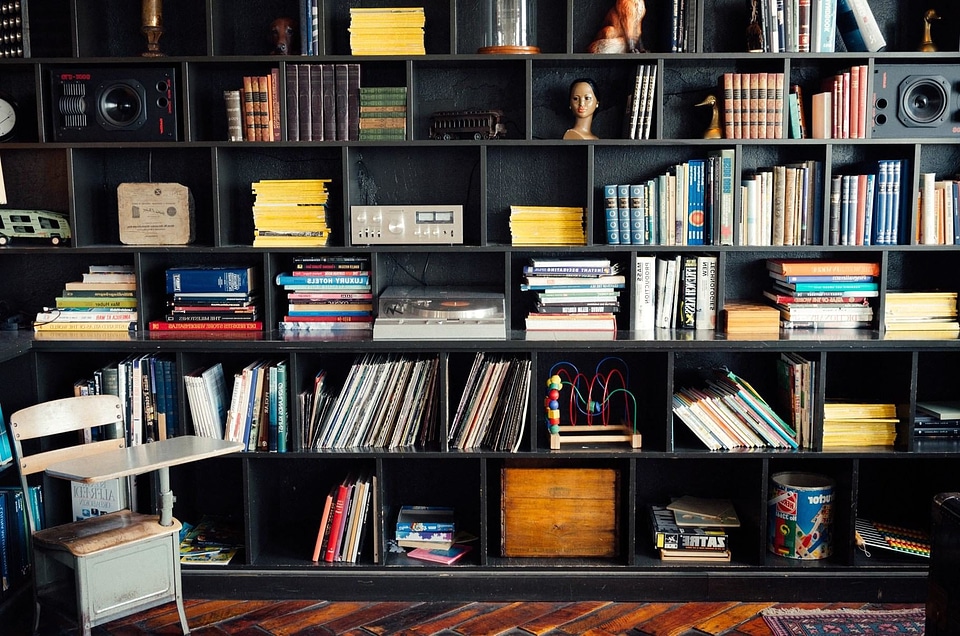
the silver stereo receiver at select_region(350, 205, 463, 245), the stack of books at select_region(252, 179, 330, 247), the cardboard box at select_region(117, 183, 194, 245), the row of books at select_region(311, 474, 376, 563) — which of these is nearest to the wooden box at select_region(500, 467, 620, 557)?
the row of books at select_region(311, 474, 376, 563)

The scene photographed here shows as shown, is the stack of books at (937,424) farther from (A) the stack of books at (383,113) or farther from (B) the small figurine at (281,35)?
(B) the small figurine at (281,35)

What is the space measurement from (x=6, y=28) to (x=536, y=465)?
243cm

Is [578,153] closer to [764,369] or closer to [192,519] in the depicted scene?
[764,369]

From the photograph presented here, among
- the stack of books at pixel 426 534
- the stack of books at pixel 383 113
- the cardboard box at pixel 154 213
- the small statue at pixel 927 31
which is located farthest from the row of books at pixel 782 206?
the cardboard box at pixel 154 213

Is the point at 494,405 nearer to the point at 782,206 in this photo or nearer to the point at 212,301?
the point at 212,301

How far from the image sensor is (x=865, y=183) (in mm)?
3422

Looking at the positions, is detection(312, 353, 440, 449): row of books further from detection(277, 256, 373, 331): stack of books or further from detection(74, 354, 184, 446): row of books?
detection(74, 354, 184, 446): row of books

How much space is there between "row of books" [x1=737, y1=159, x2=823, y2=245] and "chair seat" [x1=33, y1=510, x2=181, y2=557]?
2187 mm

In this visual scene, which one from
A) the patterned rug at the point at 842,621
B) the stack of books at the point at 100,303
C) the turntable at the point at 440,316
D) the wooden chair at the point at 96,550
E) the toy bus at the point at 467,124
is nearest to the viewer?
the wooden chair at the point at 96,550

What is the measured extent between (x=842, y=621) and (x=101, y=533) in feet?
7.73

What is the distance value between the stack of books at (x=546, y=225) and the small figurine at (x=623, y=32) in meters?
0.58

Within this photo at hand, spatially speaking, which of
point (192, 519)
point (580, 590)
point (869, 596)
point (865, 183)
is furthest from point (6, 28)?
point (869, 596)

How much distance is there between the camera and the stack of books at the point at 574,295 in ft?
11.4

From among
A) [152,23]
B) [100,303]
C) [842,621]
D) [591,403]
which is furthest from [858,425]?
[152,23]
